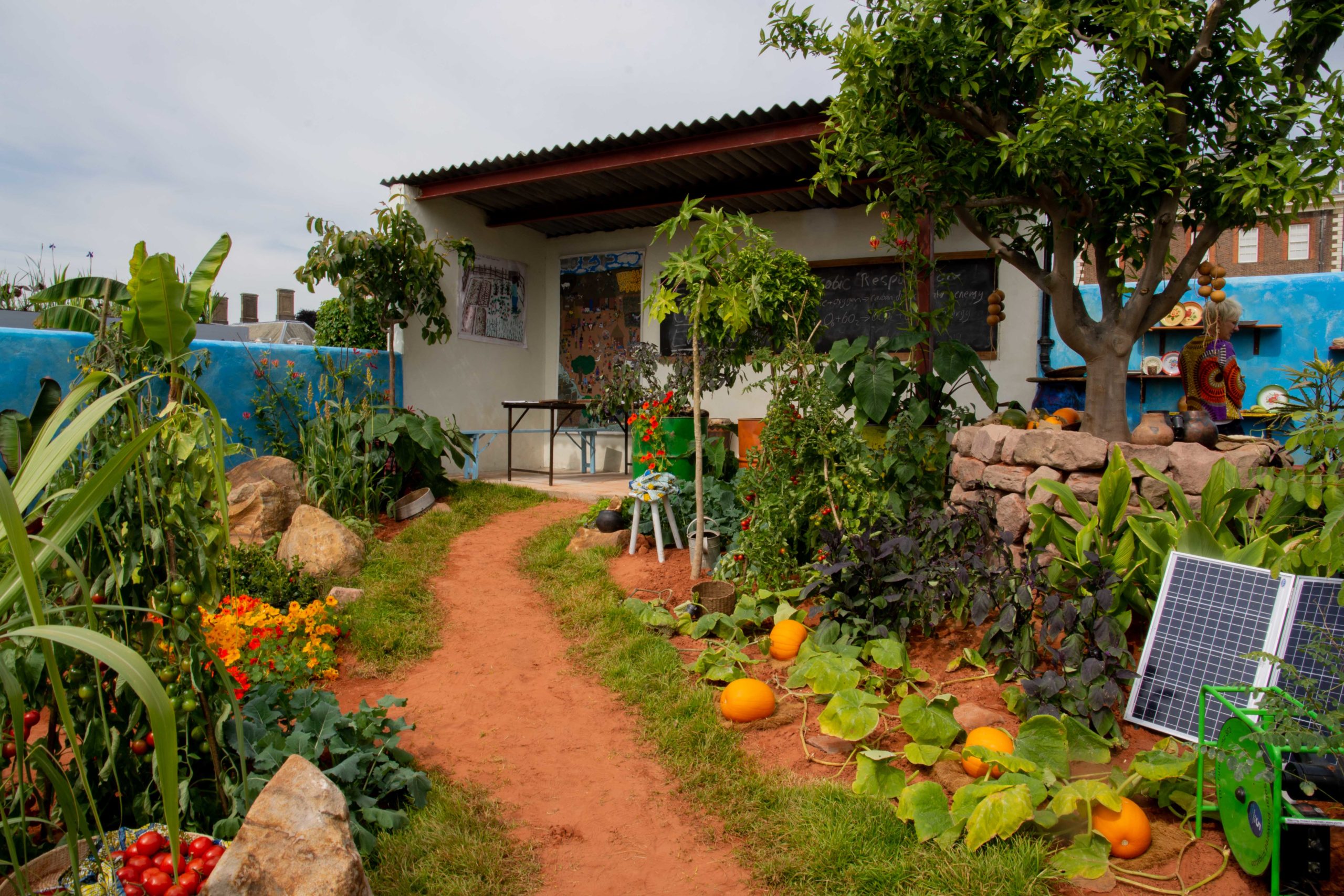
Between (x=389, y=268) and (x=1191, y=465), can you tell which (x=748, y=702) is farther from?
(x=389, y=268)

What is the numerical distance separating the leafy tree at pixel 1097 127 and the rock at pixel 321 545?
13.2ft

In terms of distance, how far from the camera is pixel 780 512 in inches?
180

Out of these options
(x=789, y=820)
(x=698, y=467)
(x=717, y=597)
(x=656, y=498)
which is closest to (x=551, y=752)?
(x=789, y=820)

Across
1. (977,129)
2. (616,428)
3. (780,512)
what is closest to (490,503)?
(616,428)

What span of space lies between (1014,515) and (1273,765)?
7.77ft

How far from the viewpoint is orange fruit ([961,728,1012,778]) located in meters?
2.69

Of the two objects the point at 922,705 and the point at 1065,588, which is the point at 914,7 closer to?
the point at 1065,588

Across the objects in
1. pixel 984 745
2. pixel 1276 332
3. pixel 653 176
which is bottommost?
pixel 984 745

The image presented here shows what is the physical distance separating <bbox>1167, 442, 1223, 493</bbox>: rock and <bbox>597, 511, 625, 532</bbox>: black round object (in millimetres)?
3599

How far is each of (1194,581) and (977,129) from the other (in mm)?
2709

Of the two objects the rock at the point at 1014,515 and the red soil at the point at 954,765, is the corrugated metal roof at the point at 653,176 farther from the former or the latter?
the red soil at the point at 954,765

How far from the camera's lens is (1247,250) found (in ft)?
75.9

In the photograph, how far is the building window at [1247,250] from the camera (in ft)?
74.9

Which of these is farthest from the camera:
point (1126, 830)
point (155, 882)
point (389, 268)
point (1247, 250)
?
point (1247, 250)
